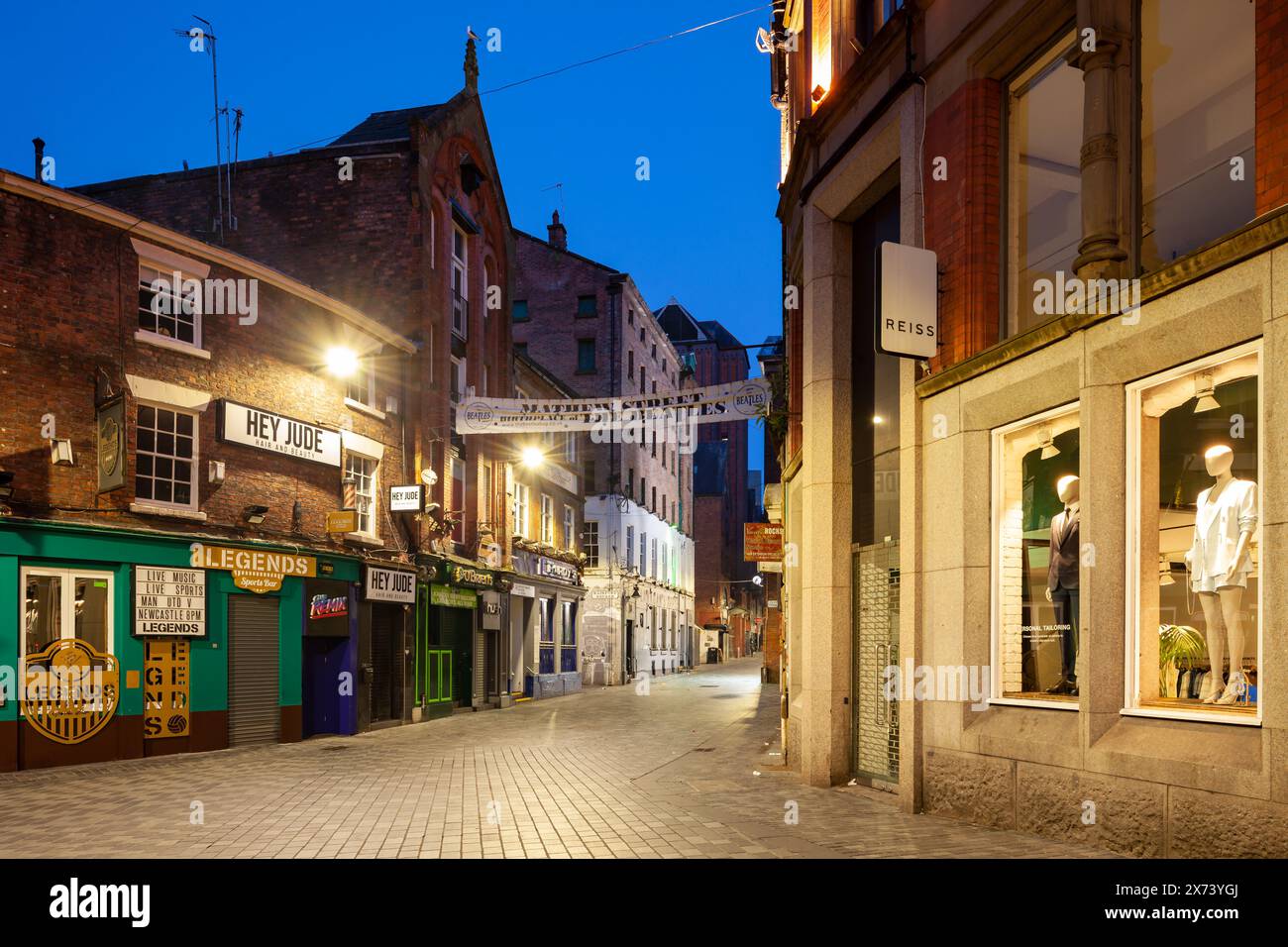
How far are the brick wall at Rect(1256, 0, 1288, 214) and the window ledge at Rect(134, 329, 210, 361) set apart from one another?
1594 cm

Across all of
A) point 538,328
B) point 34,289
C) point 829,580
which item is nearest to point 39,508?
point 34,289

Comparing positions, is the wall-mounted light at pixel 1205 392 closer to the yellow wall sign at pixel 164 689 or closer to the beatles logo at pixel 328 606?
the yellow wall sign at pixel 164 689

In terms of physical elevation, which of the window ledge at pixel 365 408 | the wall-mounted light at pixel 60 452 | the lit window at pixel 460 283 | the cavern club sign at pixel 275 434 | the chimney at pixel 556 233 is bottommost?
the wall-mounted light at pixel 60 452

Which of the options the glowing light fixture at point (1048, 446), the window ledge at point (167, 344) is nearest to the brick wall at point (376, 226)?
the window ledge at point (167, 344)

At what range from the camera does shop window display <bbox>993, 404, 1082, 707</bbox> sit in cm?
964

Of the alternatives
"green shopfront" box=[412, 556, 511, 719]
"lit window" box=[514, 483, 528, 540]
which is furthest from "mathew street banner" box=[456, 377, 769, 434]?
"lit window" box=[514, 483, 528, 540]

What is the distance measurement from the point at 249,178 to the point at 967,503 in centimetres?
2309

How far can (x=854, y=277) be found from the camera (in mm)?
14367

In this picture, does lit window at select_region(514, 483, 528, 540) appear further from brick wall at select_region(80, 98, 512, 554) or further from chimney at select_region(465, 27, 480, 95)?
chimney at select_region(465, 27, 480, 95)

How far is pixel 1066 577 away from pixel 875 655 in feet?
11.7

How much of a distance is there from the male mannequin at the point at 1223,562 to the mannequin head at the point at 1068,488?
1.60 meters

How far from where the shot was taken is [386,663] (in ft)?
79.3

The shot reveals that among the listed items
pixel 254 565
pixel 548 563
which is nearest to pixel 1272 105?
pixel 254 565

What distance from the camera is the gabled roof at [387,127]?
27141mm
